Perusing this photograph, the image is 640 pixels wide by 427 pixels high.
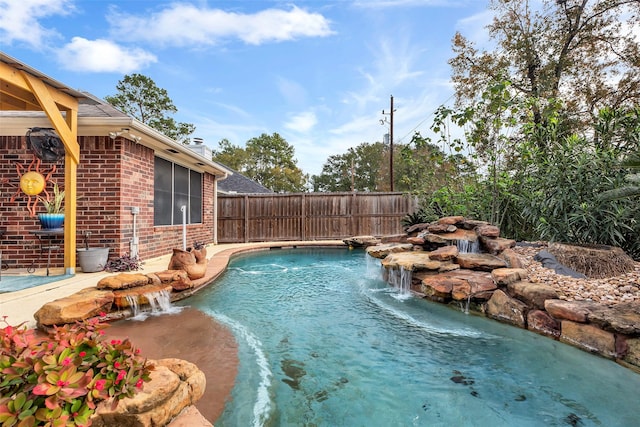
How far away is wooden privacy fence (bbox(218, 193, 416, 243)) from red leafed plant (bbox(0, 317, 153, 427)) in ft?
33.3

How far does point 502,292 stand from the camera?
3.86 meters

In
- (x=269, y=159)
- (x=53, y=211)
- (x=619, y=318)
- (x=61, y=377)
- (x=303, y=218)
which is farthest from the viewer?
(x=269, y=159)

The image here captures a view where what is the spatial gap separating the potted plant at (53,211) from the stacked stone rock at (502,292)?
5372 millimetres

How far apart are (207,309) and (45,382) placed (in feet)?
9.12

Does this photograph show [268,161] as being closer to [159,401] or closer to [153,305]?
[153,305]

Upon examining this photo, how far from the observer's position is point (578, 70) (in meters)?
10.2

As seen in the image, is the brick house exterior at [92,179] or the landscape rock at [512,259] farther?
the brick house exterior at [92,179]

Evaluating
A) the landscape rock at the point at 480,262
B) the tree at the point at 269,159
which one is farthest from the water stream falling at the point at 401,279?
the tree at the point at 269,159

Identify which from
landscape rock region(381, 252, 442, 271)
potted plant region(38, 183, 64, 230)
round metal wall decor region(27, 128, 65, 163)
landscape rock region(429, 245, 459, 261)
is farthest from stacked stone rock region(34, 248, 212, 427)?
landscape rock region(429, 245, 459, 261)

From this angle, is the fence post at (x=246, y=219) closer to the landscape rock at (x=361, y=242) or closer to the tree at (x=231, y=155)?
the landscape rock at (x=361, y=242)

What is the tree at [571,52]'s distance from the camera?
9.48 metres

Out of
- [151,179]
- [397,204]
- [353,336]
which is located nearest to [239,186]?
[397,204]

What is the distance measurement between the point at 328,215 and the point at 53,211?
27.5 feet

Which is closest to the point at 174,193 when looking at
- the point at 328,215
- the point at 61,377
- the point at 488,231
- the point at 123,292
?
the point at 123,292
